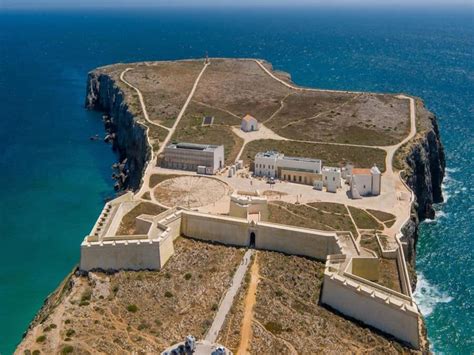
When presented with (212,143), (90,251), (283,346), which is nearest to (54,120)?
(212,143)

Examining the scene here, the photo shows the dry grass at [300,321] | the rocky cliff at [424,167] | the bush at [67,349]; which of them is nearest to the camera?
the bush at [67,349]

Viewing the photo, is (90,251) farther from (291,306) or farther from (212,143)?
(212,143)

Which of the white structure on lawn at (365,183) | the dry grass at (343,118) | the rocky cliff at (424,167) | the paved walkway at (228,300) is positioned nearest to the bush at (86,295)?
the paved walkway at (228,300)

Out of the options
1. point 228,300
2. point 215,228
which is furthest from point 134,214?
point 228,300

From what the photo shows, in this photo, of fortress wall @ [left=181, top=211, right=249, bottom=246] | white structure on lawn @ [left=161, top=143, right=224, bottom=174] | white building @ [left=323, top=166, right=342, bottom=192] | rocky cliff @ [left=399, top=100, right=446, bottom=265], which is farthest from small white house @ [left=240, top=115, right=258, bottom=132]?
fortress wall @ [left=181, top=211, right=249, bottom=246]

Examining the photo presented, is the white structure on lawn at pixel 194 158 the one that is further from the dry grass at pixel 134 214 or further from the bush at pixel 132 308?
the bush at pixel 132 308

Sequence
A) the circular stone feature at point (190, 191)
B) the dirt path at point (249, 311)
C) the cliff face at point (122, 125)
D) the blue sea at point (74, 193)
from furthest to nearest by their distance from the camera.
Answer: the cliff face at point (122, 125)
the circular stone feature at point (190, 191)
the blue sea at point (74, 193)
the dirt path at point (249, 311)
